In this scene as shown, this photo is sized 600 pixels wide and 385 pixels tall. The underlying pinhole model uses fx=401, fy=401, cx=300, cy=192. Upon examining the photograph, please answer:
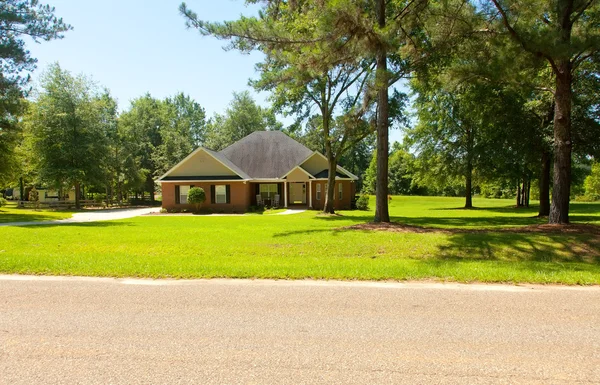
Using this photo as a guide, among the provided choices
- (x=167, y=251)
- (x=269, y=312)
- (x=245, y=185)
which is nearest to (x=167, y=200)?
(x=245, y=185)

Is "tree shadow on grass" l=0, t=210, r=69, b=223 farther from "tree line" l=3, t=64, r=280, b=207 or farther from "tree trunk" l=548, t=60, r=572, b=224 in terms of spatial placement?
"tree trunk" l=548, t=60, r=572, b=224

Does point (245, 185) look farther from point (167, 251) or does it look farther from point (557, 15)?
point (557, 15)

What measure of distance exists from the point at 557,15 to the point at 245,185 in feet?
74.9

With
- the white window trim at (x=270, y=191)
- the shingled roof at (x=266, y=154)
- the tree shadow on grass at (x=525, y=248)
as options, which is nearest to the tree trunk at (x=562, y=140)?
the tree shadow on grass at (x=525, y=248)

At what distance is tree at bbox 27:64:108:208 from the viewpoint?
3472 centimetres

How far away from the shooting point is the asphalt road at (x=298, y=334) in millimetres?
3504

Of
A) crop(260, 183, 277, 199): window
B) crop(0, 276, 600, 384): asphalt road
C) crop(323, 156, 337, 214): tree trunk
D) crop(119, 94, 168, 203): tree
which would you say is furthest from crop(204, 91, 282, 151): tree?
crop(0, 276, 600, 384): asphalt road

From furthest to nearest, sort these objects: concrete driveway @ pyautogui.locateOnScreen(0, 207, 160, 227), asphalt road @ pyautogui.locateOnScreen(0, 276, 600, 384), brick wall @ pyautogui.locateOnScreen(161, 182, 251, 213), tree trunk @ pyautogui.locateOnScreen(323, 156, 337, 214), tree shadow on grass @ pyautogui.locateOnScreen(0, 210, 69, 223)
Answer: brick wall @ pyautogui.locateOnScreen(161, 182, 251, 213), tree trunk @ pyautogui.locateOnScreen(323, 156, 337, 214), tree shadow on grass @ pyautogui.locateOnScreen(0, 210, 69, 223), concrete driveway @ pyautogui.locateOnScreen(0, 207, 160, 227), asphalt road @ pyautogui.locateOnScreen(0, 276, 600, 384)

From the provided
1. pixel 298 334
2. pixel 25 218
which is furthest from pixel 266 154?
pixel 298 334

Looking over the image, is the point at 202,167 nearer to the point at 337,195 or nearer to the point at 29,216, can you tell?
the point at 337,195

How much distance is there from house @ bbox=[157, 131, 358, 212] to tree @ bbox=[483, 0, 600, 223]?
19.2 metres

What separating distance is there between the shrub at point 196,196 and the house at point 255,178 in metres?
1.34

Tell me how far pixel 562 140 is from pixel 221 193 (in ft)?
76.2

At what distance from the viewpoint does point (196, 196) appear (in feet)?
95.6
